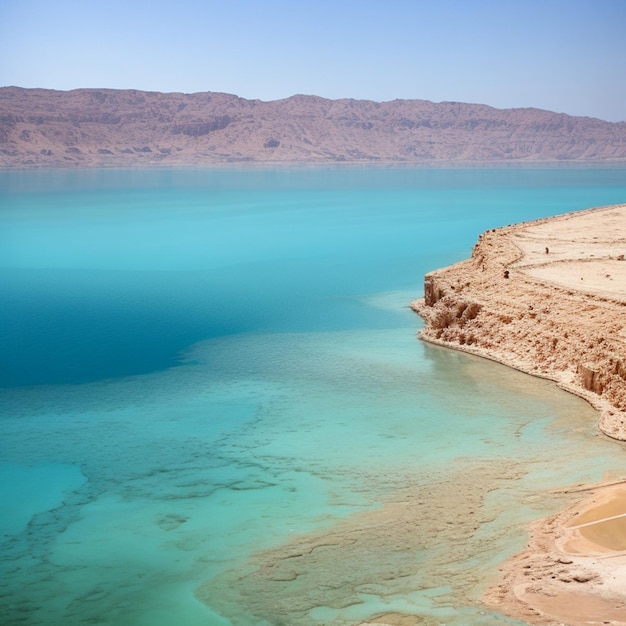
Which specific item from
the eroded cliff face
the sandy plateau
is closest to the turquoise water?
the sandy plateau

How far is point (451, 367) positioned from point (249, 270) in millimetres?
20856

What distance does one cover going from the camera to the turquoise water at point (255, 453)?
11.9 meters

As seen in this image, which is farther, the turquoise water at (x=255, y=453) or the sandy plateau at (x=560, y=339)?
the turquoise water at (x=255, y=453)

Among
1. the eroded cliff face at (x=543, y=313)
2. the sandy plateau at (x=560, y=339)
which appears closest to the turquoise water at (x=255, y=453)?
the sandy plateau at (x=560, y=339)

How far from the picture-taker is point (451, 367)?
23.0 meters

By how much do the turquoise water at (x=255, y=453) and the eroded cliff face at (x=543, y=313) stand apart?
753 millimetres

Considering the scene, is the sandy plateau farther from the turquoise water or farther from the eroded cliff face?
the turquoise water

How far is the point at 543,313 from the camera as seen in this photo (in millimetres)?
23375

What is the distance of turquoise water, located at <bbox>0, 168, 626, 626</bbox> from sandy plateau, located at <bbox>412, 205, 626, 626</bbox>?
554 mm

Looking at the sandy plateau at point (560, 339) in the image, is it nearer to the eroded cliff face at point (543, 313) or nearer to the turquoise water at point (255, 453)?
the eroded cliff face at point (543, 313)

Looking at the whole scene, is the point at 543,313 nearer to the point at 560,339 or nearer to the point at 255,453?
the point at 560,339

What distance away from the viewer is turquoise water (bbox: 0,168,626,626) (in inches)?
468

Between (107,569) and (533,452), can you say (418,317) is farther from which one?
(107,569)

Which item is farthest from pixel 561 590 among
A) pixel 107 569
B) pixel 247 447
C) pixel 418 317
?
pixel 418 317
